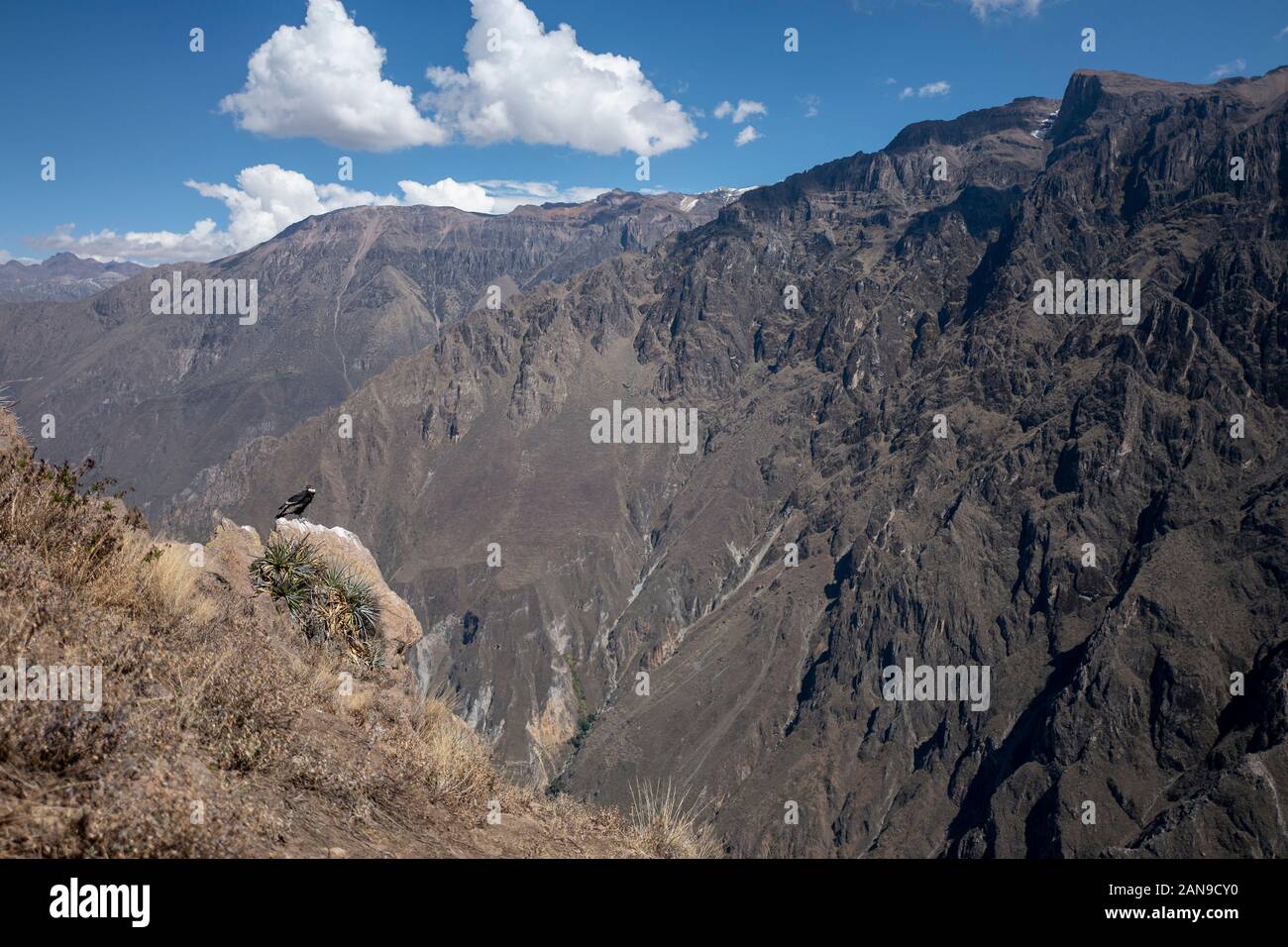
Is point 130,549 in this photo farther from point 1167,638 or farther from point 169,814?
point 1167,638

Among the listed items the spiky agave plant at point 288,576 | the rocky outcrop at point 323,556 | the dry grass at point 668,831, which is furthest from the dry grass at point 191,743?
the rocky outcrop at point 323,556

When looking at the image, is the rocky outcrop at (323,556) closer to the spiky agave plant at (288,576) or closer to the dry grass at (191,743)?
the spiky agave plant at (288,576)

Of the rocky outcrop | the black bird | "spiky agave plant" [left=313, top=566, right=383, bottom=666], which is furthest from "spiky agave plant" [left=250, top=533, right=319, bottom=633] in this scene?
the black bird

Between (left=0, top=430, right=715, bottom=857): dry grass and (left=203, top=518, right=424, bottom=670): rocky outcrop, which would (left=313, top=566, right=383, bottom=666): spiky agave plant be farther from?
(left=0, top=430, right=715, bottom=857): dry grass

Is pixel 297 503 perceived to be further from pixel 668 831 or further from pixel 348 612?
pixel 668 831

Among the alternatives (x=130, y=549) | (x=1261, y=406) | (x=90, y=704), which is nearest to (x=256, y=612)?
(x=130, y=549)

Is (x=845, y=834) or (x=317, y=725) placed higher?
(x=317, y=725)
